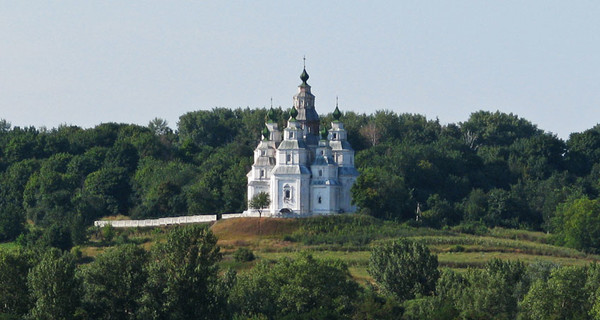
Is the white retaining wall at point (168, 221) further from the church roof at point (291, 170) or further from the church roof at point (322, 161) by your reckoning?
the church roof at point (322, 161)

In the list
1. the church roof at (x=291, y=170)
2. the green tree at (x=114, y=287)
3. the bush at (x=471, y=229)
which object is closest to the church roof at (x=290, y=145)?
the church roof at (x=291, y=170)

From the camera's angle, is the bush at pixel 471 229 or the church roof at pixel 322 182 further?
the bush at pixel 471 229

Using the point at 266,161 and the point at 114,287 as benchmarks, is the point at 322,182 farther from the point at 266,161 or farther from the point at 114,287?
the point at 114,287

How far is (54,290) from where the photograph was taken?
Result: 2960 inches

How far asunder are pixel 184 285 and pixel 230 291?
9.80 ft

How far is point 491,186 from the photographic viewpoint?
134m

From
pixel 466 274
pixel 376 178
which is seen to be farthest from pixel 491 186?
pixel 466 274

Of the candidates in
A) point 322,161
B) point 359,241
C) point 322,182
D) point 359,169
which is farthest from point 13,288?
point 359,169

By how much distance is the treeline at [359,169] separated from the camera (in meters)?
117

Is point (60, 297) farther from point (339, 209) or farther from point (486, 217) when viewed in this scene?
point (486, 217)

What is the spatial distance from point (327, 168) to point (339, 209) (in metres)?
3.20

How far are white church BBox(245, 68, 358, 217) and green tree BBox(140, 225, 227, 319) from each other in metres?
32.6

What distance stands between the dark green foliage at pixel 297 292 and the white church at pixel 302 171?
29437 mm

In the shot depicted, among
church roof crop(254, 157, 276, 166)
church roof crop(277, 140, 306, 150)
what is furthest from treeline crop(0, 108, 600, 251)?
church roof crop(254, 157, 276, 166)
